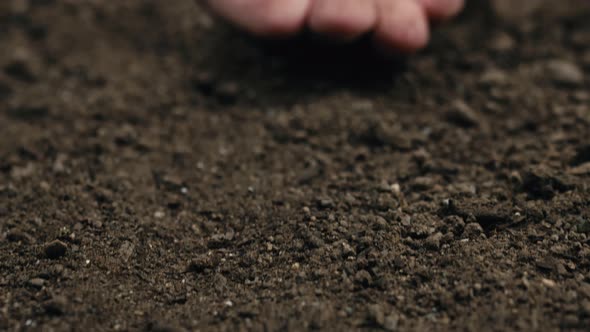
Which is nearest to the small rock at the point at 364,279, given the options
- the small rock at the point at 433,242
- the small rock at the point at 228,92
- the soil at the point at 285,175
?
the soil at the point at 285,175

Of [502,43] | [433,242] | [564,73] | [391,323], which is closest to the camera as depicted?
[391,323]

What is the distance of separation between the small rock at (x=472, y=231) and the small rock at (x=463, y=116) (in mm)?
370

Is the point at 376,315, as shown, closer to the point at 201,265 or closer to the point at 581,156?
Result: the point at 201,265

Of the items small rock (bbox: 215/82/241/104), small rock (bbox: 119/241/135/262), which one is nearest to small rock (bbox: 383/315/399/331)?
small rock (bbox: 119/241/135/262)

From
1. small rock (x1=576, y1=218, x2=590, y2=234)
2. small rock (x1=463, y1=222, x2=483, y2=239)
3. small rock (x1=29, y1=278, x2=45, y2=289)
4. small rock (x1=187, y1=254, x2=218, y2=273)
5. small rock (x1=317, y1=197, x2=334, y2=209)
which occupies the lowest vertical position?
→ small rock (x1=29, y1=278, x2=45, y2=289)

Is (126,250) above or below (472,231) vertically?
below

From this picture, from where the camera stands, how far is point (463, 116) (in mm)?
1388

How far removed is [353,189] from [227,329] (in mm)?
396

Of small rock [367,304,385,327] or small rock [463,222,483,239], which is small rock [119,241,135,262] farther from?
small rock [463,222,483,239]

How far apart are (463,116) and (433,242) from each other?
0.44 m

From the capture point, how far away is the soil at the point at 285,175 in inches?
37.8

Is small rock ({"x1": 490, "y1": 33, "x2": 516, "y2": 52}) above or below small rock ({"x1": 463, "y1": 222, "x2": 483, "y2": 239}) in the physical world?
above

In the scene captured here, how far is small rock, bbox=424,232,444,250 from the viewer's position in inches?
40.8

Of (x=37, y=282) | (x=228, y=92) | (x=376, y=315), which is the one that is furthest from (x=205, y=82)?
(x=376, y=315)
